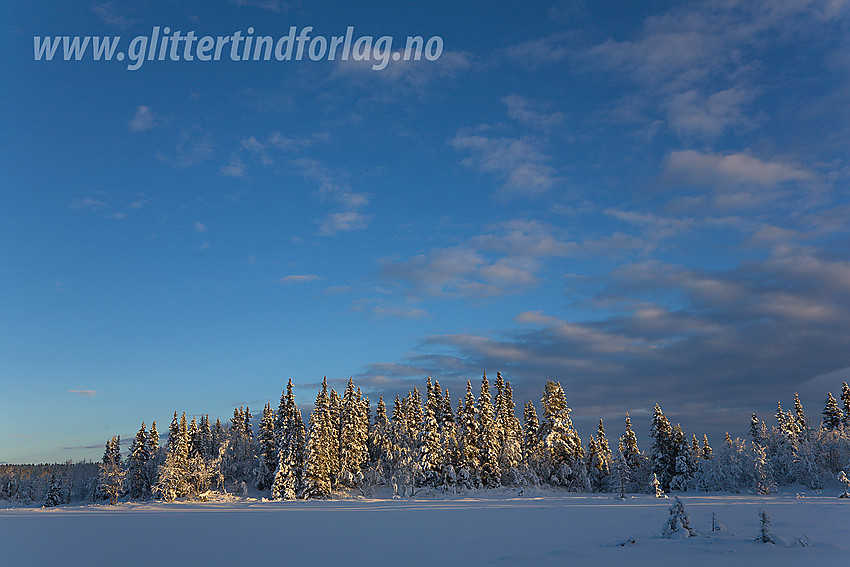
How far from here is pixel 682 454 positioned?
7988cm

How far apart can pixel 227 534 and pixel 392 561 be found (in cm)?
1298

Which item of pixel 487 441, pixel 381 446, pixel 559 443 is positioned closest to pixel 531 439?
pixel 559 443

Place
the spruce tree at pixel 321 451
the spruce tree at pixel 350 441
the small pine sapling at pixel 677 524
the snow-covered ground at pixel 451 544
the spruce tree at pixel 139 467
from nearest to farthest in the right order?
the snow-covered ground at pixel 451 544 < the small pine sapling at pixel 677 524 < the spruce tree at pixel 321 451 < the spruce tree at pixel 350 441 < the spruce tree at pixel 139 467

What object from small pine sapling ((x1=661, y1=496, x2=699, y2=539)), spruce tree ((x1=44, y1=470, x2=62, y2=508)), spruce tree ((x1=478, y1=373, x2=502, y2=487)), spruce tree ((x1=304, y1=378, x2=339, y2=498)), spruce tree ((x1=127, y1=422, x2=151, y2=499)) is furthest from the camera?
spruce tree ((x1=44, y1=470, x2=62, y2=508))

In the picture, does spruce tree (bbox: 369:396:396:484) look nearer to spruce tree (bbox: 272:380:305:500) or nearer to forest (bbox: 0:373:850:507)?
forest (bbox: 0:373:850:507)

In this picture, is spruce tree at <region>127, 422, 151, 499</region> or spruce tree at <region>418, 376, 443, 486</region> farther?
spruce tree at <region>127, 422, 151, 499</region>

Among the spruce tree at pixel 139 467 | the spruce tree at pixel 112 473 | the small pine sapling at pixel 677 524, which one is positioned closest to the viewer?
the small pine sapling at pixel 677 524

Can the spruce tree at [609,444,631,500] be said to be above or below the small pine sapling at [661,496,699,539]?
below

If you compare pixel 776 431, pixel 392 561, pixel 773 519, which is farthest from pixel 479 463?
pixel 392 561

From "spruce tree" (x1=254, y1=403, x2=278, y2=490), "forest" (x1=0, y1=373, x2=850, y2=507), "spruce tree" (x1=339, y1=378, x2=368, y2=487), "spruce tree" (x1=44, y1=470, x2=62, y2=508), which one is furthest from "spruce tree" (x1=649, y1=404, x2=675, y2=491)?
"spruce tree" (x1=44, y1=470, x2=62, y2=508)

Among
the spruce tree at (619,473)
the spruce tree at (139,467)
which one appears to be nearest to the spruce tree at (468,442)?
the spruce tree at (619,473)

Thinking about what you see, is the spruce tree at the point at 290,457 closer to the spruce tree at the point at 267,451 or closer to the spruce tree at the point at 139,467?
the spruce tree at the point at 267,451

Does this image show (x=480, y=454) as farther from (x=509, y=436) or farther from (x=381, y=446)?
(x=381, y=446)

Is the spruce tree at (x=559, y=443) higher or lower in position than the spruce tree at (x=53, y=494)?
higher
